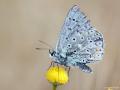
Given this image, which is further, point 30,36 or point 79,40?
point 30,36

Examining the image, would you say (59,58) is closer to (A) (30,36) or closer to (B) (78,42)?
(B) (78,42)

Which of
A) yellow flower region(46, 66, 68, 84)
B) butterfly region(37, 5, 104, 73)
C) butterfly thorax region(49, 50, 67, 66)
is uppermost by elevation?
butterfly region(37, 5, 104, 73)

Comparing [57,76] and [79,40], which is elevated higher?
[79,40]

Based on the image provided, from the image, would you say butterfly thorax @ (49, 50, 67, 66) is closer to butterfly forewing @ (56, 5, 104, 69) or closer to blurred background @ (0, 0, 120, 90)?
butterfly forewing @ (56, 5, 104, 69)

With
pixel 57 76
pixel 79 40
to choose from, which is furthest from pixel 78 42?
pixel 57 76

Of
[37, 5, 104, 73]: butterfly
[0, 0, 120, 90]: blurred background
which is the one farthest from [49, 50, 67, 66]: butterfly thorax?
[0, 0, 120, 90]: blurred background

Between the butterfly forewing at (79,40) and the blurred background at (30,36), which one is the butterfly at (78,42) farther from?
the blurred background at (30,36)

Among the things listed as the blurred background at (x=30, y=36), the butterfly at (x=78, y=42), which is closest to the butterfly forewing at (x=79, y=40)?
the butterfly at (x=78, y=42)

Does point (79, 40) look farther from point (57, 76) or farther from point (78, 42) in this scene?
point (57, 76)

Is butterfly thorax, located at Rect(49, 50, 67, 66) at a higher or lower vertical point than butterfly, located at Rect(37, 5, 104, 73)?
lower

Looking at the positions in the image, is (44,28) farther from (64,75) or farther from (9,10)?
(64,75)
